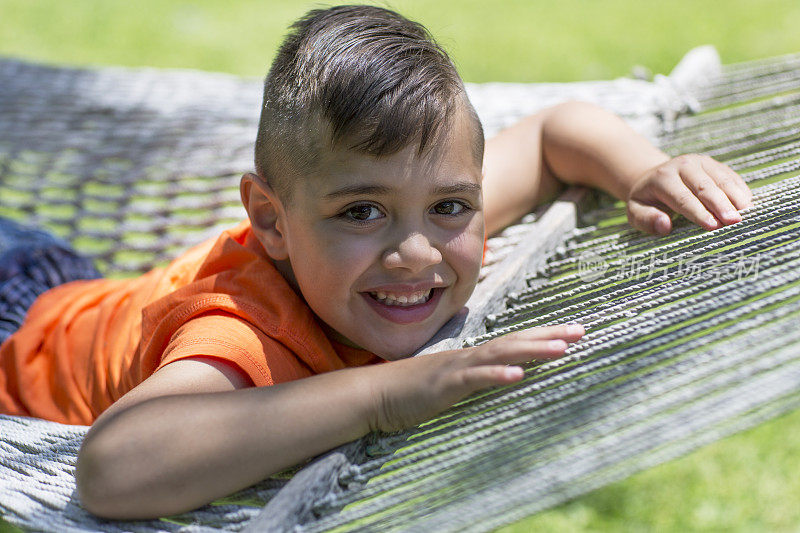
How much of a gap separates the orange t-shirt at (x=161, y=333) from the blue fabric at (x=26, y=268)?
0.04 meters

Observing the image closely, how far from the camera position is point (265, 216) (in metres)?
1.54

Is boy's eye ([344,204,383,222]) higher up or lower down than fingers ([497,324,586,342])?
higher up

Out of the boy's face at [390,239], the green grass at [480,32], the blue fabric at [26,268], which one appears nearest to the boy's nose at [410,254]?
the boy's face at [390,239]

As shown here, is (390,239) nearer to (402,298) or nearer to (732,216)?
(402,298)

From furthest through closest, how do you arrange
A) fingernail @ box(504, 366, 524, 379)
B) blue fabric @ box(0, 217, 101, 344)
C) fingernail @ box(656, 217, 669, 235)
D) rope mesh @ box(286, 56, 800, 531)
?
blue fabric @ box(0, 217, 101, 344), fingernail @ box(656, 217, 669, 235), fingernail @ box(504, 366, 524, 379), rope mesh @ box(286, 56, 800, 531)

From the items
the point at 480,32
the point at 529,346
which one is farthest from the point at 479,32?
the point at 529,346

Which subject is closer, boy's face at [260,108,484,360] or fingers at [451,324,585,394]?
fingers at [451,324,585,394]

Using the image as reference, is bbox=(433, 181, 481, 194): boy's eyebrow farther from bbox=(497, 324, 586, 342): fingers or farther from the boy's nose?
bbox=(497, 324, 586, 342): fingers

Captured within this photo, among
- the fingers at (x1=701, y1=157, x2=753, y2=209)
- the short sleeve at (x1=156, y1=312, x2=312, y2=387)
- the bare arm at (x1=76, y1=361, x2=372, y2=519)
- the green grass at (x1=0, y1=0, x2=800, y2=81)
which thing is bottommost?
the bare arm at (x1=76, y1=361, x2=372, y2=519)

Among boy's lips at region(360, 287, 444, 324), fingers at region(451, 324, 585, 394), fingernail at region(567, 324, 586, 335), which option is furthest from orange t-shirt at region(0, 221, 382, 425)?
fingernail at region(567, 324, 586, 335)

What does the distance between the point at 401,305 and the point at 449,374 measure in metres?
0.28

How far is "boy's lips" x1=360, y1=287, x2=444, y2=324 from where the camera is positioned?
140 centimetres

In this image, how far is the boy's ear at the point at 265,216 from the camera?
1.50m

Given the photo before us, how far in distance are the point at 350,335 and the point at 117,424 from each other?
0.42 meters
